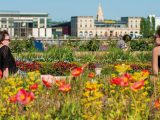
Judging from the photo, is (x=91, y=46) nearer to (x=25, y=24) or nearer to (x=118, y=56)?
(x=118, y=56)

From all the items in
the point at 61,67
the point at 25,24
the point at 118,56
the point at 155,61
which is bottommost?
the point at 61,67

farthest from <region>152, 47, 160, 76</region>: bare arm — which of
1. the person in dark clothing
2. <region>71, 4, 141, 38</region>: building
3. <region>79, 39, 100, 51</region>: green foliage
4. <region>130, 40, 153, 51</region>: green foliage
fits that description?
<region>71, 4, 141, 38</region>: building

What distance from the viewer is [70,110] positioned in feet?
14.0

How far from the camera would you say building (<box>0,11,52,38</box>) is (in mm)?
103125

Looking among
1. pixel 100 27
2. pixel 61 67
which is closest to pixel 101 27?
pixel 100 27

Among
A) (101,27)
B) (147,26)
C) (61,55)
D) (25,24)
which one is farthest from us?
(101,27)

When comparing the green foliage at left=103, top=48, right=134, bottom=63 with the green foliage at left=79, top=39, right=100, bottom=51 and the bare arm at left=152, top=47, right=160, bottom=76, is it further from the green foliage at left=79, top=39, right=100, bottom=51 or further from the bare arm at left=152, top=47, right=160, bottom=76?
the bare arm at left=152, top=47, right=160, bottom=76

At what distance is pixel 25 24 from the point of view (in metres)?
109

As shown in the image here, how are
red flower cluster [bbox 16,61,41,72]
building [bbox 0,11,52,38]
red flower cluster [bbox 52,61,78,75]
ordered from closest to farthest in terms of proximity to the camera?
1. red flower cluster [bbox 16,61,41,72]
2. red flower cluster [bbox 52,61,78,75]
3. building [bbox 0,11,52,38]

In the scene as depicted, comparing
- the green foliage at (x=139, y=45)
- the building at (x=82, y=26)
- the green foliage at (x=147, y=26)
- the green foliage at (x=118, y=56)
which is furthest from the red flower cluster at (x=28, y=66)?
the building at (x=82, y=26)

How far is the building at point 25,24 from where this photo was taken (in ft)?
338

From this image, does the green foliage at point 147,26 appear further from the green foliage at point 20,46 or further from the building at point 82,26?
the green foliage at point 20,46

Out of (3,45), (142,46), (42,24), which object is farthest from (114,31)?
(3,45)

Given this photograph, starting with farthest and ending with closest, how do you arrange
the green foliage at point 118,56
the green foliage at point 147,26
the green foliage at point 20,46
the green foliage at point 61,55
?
the green foliage at point 147,26
the green foliage at point 20,46
the green foliage at point 61,55
the green foliage at point 118,56
